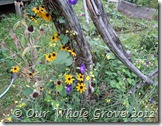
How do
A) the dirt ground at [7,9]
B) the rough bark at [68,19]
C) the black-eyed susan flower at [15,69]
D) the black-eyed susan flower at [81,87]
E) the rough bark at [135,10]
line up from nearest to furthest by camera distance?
the rough bark at [68,19] → the black-eyed susan flower at [15,69] → the black-eyed susan flower at [81,87] → the rough bark at [135,10] → the dirt ground at [7,9]

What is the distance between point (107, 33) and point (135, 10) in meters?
2.55

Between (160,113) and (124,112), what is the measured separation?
0.30 m

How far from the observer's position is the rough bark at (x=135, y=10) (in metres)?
3.80

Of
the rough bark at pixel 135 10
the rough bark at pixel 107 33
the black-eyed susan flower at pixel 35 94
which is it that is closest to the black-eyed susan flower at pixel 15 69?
the black-eyed susan flower at pixel 35 94

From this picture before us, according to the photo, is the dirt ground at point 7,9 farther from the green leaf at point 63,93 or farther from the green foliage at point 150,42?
the green leaf at point 63,93

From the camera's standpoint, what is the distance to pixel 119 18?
12.1 feet

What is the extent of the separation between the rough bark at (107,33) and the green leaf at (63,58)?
1.02 ft

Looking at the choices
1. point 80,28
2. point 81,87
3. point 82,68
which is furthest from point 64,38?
point 81,87

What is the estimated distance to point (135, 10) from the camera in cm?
391

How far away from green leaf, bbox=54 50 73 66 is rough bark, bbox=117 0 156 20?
272 cm

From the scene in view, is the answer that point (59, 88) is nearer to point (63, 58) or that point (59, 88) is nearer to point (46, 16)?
point (63, 58)

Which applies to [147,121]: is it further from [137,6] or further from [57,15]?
[137,6]

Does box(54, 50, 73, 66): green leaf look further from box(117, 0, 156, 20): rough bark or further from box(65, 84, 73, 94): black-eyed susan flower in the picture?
box(117, 0, 156, 20): rough bark

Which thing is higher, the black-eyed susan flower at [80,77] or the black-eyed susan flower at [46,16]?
the black-eyed susan flower at [46,16]
